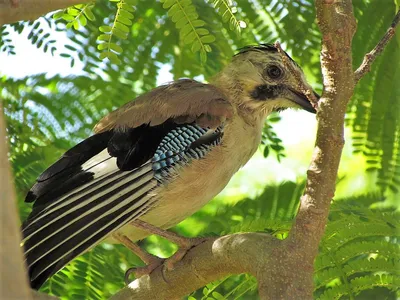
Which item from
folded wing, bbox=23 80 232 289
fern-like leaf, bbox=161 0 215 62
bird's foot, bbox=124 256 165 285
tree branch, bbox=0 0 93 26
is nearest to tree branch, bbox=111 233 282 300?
bird's foot, bbox=124 256 165 285

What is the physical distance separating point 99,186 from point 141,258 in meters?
0.66

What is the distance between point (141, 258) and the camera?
526 centimetres

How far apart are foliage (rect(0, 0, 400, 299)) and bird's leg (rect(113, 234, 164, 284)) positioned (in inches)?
7.7

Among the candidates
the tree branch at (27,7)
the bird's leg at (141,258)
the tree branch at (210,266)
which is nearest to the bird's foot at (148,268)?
the bird's leg at (141,258)

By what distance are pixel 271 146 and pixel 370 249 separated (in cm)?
169

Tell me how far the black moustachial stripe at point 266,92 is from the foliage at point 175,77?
0.81 feet

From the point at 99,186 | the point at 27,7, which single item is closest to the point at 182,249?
the point at 99,186

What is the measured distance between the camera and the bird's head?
5887mm

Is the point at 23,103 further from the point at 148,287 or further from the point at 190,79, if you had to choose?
the point at 148,287

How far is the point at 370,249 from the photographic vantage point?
444 cm

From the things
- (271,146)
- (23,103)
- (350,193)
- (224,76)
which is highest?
(23,103)

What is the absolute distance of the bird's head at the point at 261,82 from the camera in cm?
589

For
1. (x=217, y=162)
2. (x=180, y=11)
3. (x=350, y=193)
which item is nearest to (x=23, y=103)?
(x=217, y=162)

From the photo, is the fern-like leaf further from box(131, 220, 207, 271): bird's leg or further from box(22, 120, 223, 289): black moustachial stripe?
box(131, 220, 207, 271): bird's leg
